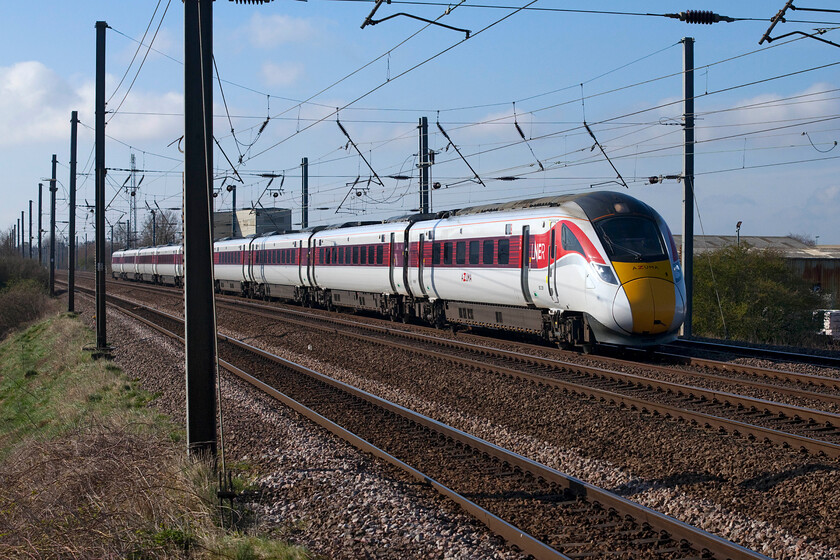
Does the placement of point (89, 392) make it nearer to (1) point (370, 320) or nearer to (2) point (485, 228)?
(2) point (485, 228)

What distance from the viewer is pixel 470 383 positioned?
12.8 metres

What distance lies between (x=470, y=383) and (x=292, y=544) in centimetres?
711

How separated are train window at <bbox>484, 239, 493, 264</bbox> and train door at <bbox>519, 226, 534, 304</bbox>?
130cm

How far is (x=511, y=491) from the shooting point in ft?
23.4

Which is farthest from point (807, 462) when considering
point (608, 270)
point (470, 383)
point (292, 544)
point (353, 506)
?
point (608, 270)

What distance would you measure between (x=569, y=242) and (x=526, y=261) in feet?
5.15

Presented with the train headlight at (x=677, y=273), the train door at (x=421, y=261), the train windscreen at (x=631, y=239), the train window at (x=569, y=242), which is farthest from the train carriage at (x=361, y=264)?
the train headlight at (x=677, y=273)

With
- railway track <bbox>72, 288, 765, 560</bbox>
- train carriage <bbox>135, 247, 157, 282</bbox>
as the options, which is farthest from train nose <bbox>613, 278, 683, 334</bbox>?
train carriage <bbox>135, 247, 157, 282</bbox>

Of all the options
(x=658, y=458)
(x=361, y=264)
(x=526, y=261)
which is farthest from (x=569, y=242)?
(x=361, y=264)

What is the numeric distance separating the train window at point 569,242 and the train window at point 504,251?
6.80 feet

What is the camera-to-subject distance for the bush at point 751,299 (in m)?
31.4

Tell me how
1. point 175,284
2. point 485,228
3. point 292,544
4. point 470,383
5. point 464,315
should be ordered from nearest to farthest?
point 292,544, point 470,383, point 485,228, point 464,315, point 175,284

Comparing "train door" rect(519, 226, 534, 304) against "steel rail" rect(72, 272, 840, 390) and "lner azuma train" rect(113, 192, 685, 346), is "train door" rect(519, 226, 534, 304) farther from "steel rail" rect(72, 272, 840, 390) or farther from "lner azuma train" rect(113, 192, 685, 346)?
"steel rail" rect(72, 272, 840, 390)

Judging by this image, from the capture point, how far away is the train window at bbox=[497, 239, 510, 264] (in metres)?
17.2
